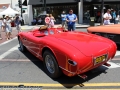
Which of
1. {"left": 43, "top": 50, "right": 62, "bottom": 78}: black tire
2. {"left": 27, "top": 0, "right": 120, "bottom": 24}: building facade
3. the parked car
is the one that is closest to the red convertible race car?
{"left": 43, "top": 50, "right": 62, "bottom": 78}: black tire

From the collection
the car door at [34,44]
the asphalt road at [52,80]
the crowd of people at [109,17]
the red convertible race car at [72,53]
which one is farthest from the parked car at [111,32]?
the crowd of people at [109,17]

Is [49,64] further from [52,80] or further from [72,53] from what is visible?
[72,53]

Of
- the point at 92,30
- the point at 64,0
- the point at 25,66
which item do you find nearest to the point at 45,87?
the point at 25,66

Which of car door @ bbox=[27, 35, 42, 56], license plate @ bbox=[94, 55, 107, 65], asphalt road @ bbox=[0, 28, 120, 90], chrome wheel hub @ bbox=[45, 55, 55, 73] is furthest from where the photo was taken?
car door @ bbox=[27, 35, 42, 56]

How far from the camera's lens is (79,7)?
22.6 metres

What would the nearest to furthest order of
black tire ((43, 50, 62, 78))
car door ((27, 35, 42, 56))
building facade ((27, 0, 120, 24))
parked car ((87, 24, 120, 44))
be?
black tire ((43, 50, 62, 78)) < car door ((27, 35, 42, 56)) < parked car ((87, 24, 120, 44)) < building facade ((27, 0, 120, 24))

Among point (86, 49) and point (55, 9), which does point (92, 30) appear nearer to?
point (86, 49)

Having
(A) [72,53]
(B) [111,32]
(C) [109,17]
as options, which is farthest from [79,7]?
(A) [72,53]

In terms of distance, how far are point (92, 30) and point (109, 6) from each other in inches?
657

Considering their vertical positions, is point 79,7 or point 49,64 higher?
point 79,7

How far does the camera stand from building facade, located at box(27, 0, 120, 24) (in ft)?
72.7

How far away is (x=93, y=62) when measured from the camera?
3684 mm

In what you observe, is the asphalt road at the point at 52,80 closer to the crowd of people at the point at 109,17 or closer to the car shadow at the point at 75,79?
the car shadow at the point at 75,79

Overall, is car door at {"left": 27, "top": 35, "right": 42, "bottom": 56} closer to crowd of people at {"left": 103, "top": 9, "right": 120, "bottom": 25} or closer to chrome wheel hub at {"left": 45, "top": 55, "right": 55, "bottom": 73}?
chrome wheel hub at {"left": 45, "top": 55, "right": 55, "bottom": 73}
